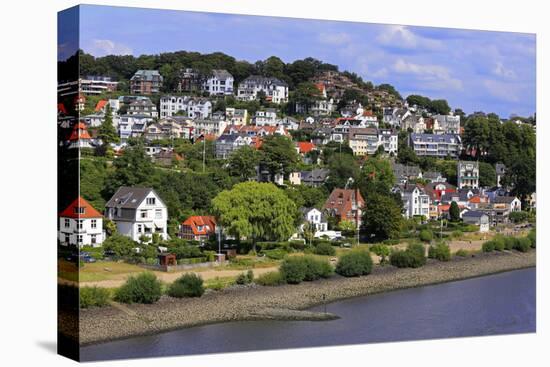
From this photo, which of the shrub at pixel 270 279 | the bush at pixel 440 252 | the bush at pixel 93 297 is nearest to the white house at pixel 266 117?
the shrub at pixel 270 279

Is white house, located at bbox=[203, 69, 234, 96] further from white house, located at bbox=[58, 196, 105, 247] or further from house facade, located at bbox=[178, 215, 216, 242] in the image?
white house, located at bbox=[58, 196, 105, 247]

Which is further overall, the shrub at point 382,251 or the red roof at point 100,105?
the shrub at point 382,251

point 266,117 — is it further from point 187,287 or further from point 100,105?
point 100,105

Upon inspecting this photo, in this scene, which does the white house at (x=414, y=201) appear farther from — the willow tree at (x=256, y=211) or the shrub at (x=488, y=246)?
the willow tree at (x=256, y=211)

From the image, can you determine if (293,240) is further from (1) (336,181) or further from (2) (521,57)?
(2) (521,57)

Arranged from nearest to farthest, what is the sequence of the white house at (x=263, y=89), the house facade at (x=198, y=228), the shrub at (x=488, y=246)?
the house facade at (x=198, y=228) < the white house at (x=263, y=89) < the shrub at (x=488, y=246)

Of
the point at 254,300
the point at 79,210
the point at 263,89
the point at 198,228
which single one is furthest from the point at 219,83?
the point at 79,210

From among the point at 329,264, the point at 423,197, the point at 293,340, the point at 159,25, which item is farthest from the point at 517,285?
the point at 159,25
